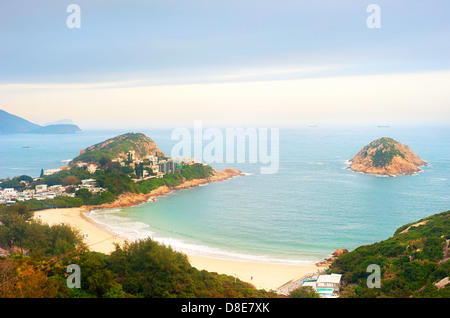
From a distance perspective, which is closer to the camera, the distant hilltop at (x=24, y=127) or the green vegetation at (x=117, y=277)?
the green vegetation at (x=117, y=277)

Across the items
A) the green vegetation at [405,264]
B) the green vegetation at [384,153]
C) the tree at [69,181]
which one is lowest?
the green vegetation at [405,264]

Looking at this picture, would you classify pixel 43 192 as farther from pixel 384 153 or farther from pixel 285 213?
pixel 384 153

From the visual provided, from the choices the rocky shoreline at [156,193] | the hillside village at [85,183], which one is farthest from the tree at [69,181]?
the rocky shoreline at [156,193]

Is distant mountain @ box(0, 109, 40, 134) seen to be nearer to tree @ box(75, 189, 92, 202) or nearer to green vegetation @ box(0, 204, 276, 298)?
tree @ box(75, 189, 92, 202)

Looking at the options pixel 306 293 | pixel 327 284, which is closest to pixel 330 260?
pixel 327 284

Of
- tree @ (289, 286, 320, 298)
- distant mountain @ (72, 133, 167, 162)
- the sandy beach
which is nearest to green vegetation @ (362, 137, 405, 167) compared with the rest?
distant mountain @ (72, 133, 167, 162)

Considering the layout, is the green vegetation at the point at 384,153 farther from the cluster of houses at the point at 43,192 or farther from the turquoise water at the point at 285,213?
the cluster of houses at the point at 43,192
